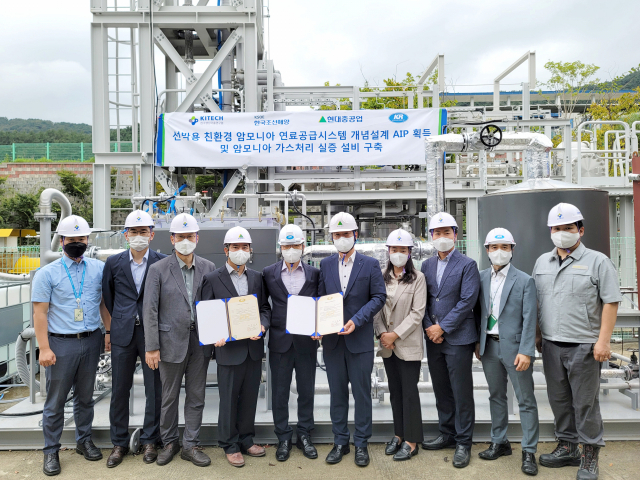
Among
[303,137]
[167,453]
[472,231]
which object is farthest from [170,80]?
[167,453]

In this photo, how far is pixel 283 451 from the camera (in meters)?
4.54

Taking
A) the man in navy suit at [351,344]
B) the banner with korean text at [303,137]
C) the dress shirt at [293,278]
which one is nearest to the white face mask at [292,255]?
the dress shirt at [293,278]

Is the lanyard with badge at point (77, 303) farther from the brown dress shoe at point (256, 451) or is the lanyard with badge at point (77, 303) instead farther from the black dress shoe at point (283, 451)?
the black dress shoe at point (283, 451)

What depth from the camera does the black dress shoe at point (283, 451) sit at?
451 cm

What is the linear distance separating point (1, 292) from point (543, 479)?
7035 mm

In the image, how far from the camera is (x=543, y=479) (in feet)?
13.6

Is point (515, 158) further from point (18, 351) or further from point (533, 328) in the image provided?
point (18, 351)

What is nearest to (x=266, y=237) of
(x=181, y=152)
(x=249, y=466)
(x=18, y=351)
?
(x=249, y=466)

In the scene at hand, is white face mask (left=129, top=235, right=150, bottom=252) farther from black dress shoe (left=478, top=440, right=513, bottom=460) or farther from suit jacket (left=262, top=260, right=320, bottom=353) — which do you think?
black dress shoe (left=478, top=440, right=513, bottom=460)

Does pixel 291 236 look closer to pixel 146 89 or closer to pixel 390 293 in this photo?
pixel 390 293

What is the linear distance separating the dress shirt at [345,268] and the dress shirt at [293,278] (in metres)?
0.34

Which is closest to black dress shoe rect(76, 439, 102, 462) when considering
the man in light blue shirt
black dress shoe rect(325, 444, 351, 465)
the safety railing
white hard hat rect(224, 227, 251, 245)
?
the man in light blue shirt

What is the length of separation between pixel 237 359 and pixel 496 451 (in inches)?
96.0

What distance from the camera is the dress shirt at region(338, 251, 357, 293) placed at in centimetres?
453
